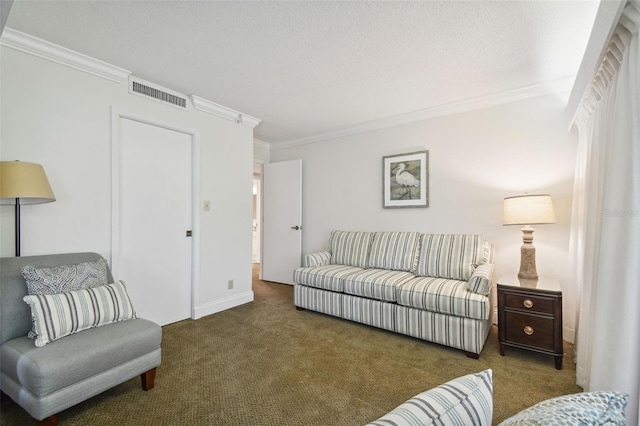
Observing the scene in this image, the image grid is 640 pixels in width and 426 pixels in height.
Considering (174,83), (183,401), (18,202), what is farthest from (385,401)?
(174,83)

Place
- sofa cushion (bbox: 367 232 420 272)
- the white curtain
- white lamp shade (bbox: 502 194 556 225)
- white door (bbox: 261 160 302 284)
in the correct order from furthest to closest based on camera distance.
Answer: white door (bbox: 261 160 302 284)
sofa cushion (bbox: 367 232 420 272)
white lamp shade (bbox: 502 194 556 225)
the white curtain

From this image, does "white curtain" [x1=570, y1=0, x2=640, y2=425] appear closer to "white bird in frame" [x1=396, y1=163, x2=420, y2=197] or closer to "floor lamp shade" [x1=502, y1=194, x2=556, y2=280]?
"floor lamp shade" [x1=502, y1=194, x2=556, y2=280]

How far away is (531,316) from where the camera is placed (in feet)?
7.57

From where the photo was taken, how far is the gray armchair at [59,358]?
1.47 meters

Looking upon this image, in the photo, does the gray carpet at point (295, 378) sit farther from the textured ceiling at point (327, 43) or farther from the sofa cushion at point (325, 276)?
the textured ceiling at point (327, 43)

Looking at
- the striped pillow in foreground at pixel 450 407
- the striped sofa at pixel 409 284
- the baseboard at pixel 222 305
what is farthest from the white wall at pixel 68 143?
the striped pillow in foreground at pixel 450 407

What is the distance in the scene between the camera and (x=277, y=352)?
247 centimetres

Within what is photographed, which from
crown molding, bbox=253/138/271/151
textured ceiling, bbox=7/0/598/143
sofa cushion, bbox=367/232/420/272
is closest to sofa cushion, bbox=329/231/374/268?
sofa cushion, bbox=367/232/420/272

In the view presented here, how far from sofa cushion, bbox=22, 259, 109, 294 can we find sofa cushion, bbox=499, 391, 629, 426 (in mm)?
2348

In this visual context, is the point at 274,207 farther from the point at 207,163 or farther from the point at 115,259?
the point at 115,259

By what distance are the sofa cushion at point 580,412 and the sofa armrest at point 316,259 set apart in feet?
10.4

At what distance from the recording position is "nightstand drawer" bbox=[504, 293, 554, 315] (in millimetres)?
2252

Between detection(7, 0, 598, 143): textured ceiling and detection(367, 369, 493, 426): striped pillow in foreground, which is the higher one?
detection(7, 0, 598, 143): textured ceiling

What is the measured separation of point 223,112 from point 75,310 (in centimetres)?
252
